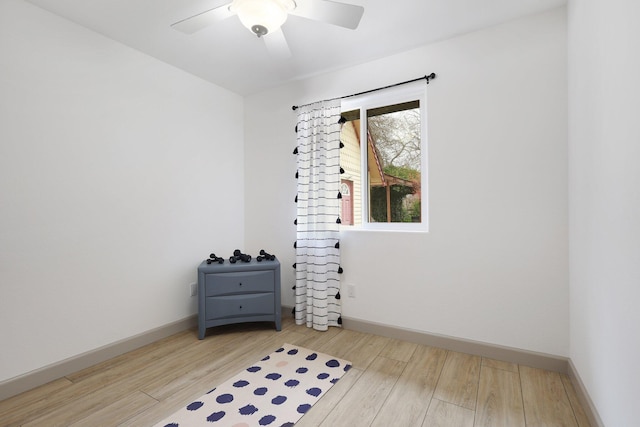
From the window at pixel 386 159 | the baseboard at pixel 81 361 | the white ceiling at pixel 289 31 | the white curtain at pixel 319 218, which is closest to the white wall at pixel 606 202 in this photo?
the white ceiling at pixel 289 31

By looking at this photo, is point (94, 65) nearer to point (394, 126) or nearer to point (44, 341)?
point (44, 341)

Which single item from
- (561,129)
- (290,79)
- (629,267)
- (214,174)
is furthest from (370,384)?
(290,79)

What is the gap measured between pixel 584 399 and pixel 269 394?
1.71 meters

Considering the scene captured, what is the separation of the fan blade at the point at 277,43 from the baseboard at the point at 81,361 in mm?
2368

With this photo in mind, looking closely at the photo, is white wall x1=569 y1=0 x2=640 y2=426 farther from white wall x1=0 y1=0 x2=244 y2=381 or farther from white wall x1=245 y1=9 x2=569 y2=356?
white wall x1=0 y1=0 x2=244 y2=381

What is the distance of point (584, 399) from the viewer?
153 centimetres

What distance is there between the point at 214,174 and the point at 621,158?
294cm

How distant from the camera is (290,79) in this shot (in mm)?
2926

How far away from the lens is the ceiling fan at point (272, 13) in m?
1.42

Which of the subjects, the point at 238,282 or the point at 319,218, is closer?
the point at 238,282

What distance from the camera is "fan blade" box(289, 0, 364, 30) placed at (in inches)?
56.0

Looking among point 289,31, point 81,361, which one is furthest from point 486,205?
point 81,361

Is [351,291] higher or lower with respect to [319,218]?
lower

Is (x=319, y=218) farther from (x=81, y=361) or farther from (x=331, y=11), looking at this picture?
(x=81, y=361)
